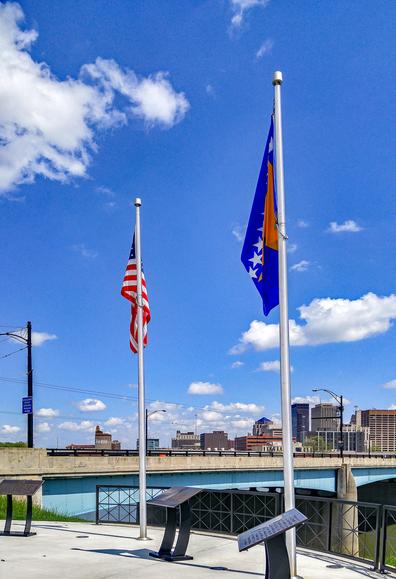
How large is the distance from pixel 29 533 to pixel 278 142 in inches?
418

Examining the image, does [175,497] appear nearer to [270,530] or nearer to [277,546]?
[277,546]

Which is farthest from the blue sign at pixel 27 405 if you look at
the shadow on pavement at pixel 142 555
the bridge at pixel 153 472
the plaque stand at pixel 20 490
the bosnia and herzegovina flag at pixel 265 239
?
the bosnia and herzegovina flag at pixel 265 239

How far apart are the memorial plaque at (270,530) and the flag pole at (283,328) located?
204 centimetres

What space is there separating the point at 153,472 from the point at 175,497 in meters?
22.7

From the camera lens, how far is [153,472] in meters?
33.7

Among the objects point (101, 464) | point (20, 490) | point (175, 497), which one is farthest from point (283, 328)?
point (101, 464)

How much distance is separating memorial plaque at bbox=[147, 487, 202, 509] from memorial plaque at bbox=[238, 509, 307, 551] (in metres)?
3.05

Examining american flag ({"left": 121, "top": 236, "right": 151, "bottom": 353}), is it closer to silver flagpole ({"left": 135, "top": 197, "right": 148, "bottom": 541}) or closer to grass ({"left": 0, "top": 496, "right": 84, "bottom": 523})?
silver flagpole ({"left": 135, "top": 197, "right": 148, "bottom": 541})

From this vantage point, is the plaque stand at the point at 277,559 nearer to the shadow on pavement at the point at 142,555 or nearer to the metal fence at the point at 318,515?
the metal fence at the point at 318,515

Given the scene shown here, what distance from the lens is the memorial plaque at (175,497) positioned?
1136 cm

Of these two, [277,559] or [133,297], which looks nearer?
[277,559]

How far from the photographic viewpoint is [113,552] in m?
12.7

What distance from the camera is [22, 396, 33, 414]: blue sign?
3128 cm

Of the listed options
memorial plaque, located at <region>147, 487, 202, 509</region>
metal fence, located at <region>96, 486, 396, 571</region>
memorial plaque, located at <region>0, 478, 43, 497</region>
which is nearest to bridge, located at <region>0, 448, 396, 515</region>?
metal fence, located at <region>96, 486, 396, 571</region>
